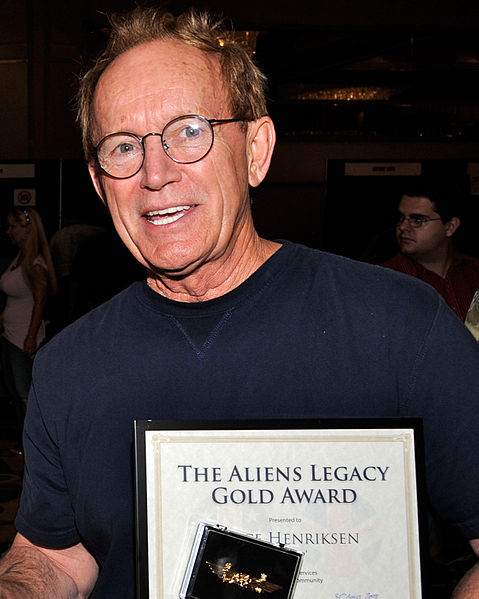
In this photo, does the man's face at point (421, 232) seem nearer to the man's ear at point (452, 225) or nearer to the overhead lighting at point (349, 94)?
the man's ear at point (452, 225)

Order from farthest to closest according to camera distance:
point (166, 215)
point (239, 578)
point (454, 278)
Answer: point (454, 278) → point (166, 215) → point (239, 578)

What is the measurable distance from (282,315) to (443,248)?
3234 mm

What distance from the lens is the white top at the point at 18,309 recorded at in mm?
5785

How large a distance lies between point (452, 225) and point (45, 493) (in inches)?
141

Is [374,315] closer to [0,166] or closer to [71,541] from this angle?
[71,541]

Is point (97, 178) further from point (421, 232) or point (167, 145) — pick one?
point (421, 232)

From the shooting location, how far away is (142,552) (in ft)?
3.79

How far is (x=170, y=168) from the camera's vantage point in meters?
1.32

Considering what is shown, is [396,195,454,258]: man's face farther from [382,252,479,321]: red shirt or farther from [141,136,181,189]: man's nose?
[141,136,181,189]: man's nose

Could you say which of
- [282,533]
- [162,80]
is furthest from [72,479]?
[162,80]

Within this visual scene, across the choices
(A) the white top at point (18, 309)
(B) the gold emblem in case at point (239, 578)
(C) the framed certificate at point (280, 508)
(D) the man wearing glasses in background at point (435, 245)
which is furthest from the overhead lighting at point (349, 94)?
(B) the gold emblem in case at point (239, 578)

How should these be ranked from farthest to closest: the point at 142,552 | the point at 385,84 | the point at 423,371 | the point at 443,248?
1. the point at 385,84
2. the point at 443,248
3. the point at 423,371
4. the point at 142,552

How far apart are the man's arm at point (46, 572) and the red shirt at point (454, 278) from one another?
3000 mm

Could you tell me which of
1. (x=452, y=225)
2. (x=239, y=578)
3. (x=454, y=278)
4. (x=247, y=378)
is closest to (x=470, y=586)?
(x=239, y=578)
